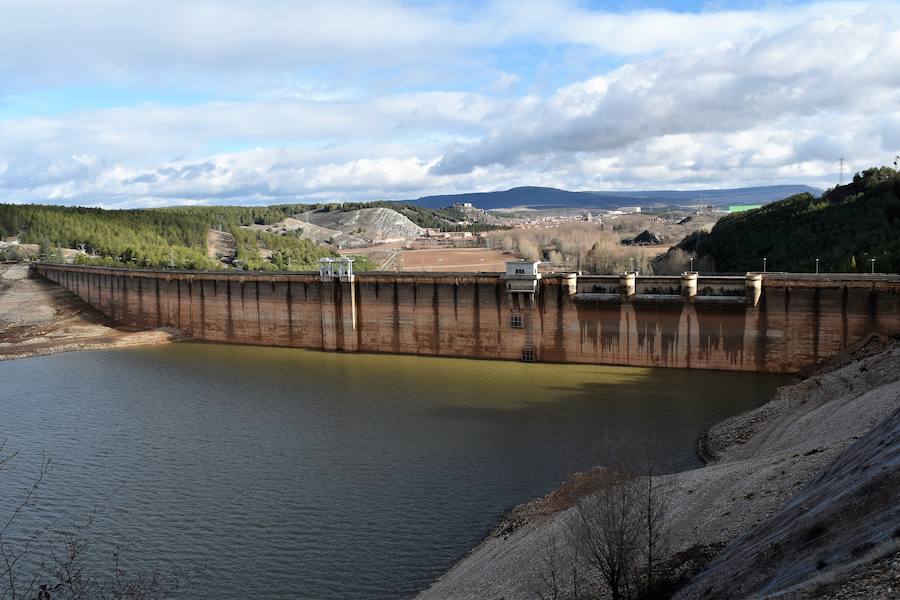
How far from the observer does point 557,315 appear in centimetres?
4131

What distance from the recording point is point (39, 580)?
698 inches

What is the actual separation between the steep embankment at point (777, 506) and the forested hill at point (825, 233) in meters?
22.0

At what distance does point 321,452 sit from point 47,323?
46594 mm

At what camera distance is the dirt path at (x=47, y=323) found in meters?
54.1

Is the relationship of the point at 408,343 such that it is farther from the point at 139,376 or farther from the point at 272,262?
the point at 272,262

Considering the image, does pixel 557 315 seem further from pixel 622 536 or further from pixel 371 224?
pixel 371 224

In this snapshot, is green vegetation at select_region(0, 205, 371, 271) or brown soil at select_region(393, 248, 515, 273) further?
brown soil at select_region(393, 248, 515, 273)

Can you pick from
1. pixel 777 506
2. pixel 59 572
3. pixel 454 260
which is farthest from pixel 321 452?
pixel 454 260

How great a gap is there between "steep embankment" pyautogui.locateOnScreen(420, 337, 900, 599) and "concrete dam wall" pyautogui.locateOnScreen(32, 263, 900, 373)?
21.7ft

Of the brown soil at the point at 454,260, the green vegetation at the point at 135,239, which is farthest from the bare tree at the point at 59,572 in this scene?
the brown soil at the point at 454,260

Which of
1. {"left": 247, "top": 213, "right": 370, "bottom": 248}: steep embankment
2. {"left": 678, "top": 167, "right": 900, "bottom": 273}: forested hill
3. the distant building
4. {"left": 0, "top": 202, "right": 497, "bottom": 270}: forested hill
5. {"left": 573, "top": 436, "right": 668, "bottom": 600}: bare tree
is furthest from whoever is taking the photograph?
{"left": 247, "top": 213, "right": 370, "bottom": 248}: steep embankment

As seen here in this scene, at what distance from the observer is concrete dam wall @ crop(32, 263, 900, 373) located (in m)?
35.3

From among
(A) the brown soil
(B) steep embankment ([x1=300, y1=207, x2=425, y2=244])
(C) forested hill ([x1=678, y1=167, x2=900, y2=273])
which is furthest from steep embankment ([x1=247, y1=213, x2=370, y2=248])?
(C) forested hill ([x1=678, y1=167, x2=900, y2=273])

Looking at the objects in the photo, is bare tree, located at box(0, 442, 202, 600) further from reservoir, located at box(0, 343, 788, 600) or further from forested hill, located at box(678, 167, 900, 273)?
forested hill, located at box(678, 167, 900, 273)
